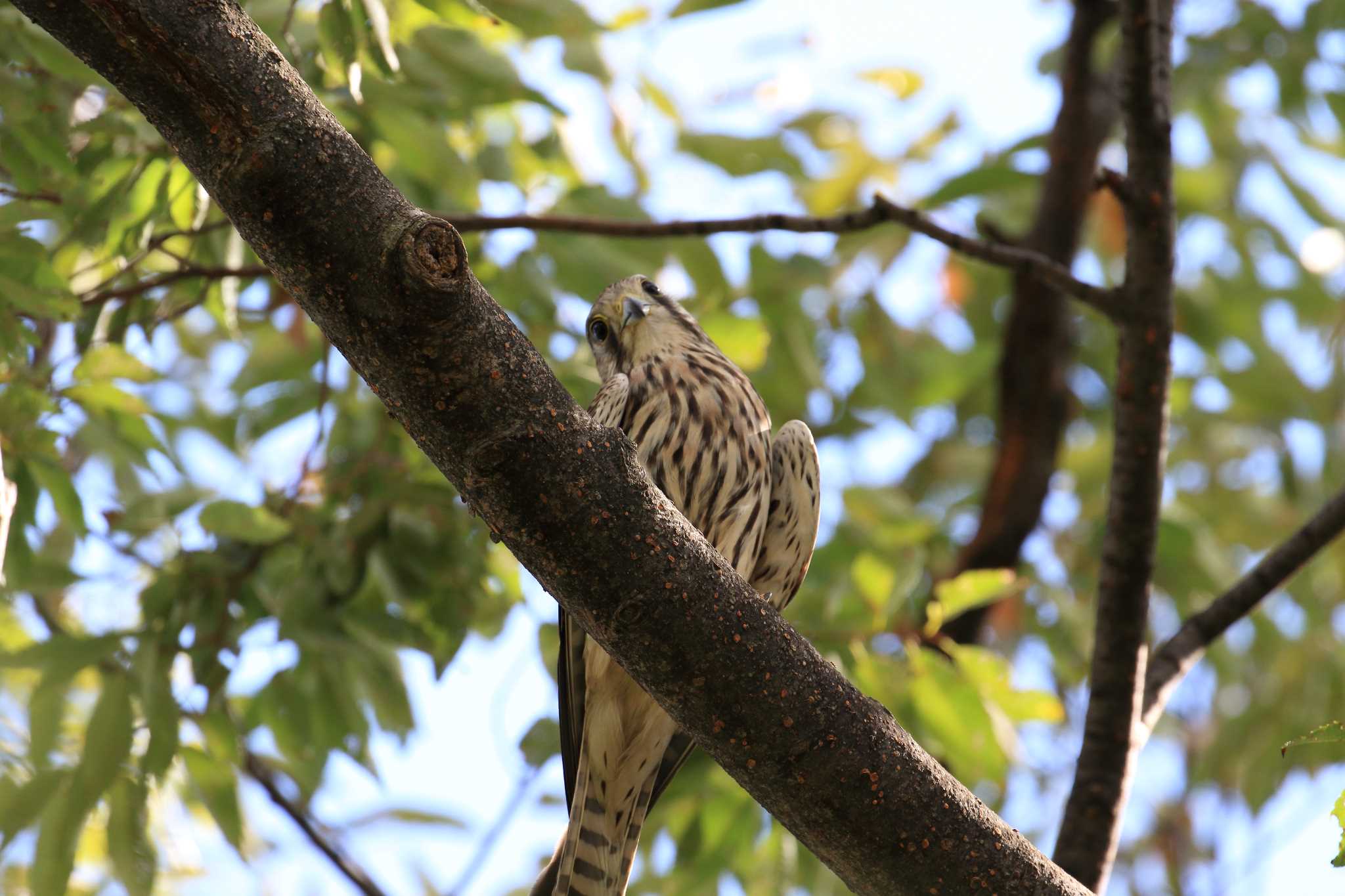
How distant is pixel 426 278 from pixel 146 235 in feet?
6.46

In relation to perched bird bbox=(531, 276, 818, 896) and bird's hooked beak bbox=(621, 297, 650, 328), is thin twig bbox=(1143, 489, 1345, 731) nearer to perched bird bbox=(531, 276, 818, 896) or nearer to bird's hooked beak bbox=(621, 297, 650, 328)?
perched bird bbox=(531, 276, 818, 896)

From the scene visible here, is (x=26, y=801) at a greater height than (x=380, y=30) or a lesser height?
lesser

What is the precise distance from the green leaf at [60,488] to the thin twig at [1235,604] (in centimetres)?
295

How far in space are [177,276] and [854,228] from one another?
6.01ft

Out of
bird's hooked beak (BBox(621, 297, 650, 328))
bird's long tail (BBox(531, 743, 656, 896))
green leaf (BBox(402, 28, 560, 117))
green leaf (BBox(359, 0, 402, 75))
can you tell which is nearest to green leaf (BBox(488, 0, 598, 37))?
green leaf (BBox(402, 28, 560, 117))

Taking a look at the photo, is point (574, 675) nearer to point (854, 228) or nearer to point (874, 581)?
point (874, 581)

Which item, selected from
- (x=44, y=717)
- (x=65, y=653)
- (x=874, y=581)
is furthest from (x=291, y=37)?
(x=874, y=581)

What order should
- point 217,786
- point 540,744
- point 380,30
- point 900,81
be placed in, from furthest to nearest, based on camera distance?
point 900,81, point 540,744, point 217,786, point 380,30

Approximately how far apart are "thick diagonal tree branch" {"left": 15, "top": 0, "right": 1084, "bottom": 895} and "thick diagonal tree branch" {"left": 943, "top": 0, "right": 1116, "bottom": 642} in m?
3.11

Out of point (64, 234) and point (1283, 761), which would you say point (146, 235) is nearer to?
point (64, 234)

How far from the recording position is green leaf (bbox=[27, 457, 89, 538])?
317cm

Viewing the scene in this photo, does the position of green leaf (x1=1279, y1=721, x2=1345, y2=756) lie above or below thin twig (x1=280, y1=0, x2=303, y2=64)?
below

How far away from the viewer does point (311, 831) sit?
4.28 metres

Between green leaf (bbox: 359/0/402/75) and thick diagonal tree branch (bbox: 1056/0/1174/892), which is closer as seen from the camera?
green leaf (bbox: 359/0/402/75)
